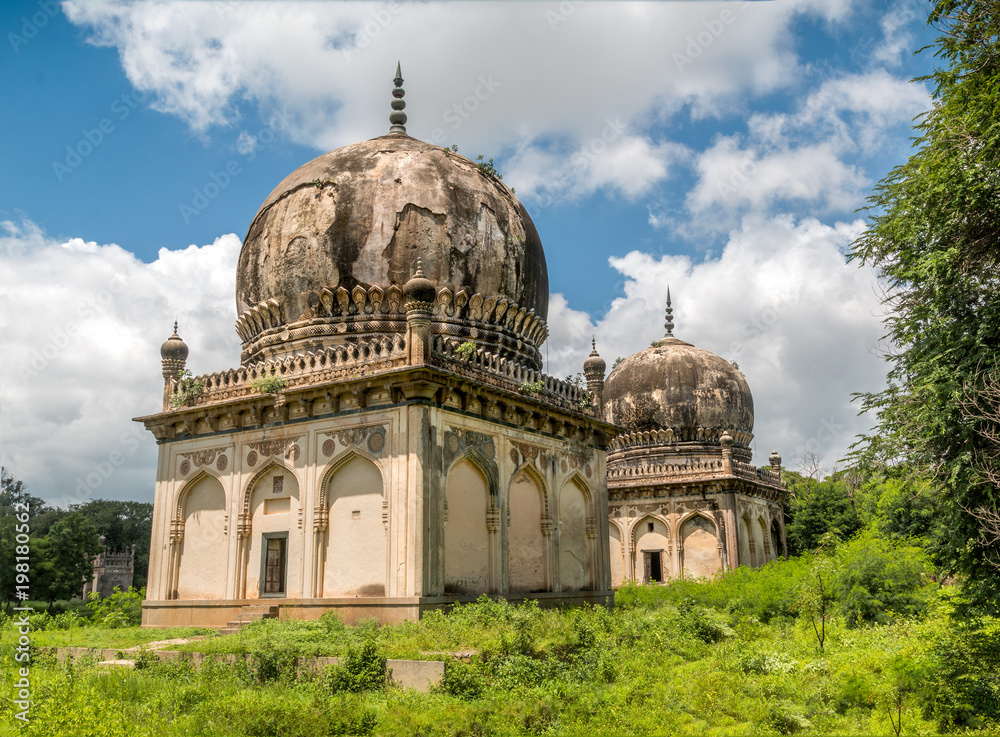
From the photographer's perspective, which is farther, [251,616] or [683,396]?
[683,396]

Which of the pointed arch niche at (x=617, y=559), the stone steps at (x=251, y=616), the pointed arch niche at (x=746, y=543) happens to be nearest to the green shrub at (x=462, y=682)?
the stone steps at (x=251, y=616)

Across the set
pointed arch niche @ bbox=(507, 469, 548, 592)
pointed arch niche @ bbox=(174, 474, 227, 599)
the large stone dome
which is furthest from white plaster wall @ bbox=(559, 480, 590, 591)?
pointed arch niche @ bbox=(174, 474, 227, 599)

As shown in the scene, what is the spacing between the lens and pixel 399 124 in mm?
19750

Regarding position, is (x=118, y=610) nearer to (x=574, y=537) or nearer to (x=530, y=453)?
(x=530, y=453)

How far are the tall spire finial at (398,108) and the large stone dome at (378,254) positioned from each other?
122 centimetres

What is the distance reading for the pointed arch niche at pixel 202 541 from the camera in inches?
622

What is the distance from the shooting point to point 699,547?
85.6 feet

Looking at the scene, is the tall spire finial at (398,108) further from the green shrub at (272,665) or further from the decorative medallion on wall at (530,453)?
the green shrub at (272,665)

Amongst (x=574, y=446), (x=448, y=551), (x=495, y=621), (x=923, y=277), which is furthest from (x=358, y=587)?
(x=923, y=277)

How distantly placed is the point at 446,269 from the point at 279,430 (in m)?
4.56

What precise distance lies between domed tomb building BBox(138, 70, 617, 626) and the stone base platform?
0.15ft

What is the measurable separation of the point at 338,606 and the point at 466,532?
2.49m

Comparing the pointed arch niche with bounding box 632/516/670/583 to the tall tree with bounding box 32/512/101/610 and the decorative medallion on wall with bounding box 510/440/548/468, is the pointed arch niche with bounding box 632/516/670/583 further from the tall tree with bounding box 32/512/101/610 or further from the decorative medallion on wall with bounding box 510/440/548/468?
the tall tree with bounding box 32/512/101/610

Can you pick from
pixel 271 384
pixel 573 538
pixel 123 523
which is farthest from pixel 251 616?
pixel 123 523
